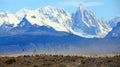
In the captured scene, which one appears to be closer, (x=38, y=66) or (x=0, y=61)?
(x=38, y=66)

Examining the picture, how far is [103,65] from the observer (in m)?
60.6

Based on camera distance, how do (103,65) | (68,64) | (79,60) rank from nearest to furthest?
(103,65), (68,64), (79,60)

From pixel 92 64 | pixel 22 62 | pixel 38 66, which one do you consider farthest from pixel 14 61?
pixel 92 64

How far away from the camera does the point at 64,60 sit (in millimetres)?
69000

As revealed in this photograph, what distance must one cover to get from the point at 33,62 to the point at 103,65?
42.1ft

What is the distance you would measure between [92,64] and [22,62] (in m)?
12.2

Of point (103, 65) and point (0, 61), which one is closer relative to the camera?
point (103, 65)

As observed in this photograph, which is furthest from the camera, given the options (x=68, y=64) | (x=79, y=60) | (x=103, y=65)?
(x=79, y=60)

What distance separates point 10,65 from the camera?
6519 centimetres

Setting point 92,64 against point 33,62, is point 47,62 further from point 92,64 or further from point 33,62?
point 92,64

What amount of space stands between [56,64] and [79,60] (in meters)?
6.16

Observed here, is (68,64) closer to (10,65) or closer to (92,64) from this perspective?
(92,64)

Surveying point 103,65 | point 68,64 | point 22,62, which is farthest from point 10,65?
point 103,65

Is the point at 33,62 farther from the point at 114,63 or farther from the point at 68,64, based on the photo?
the point at 114,63
